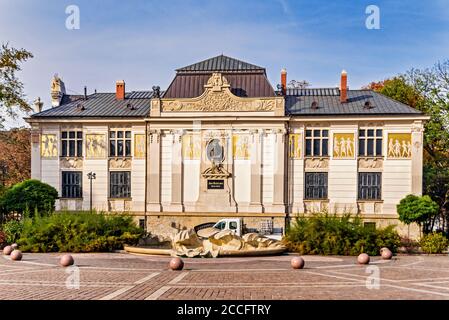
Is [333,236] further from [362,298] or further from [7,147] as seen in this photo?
[7,147]

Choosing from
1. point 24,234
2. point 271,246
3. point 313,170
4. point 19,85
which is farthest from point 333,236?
point 19,85

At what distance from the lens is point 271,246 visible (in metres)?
28.4

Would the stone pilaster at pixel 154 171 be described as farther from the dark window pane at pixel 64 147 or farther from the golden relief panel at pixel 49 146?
the golden relief panel at pixel 49 146

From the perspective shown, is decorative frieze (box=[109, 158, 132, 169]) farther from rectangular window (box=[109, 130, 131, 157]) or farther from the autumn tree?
the autumn tree

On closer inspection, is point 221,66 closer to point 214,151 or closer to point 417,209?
point 214,151

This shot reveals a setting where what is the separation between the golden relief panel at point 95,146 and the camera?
4350 cm

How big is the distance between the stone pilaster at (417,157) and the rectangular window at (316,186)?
6307 mm

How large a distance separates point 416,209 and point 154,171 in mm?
19005

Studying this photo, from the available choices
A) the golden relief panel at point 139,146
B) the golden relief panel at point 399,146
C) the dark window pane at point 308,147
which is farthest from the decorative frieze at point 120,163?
the golden relief panel at point 399,146

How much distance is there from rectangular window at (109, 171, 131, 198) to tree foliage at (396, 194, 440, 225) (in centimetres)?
2016

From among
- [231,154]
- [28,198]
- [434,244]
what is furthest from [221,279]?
[231,154]

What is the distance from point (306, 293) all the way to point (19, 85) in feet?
97.1

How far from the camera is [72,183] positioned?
43.5m
